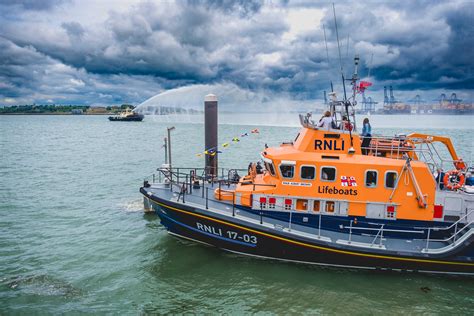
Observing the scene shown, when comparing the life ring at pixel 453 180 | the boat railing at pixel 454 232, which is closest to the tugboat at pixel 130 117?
the life ring at pixel 453 180

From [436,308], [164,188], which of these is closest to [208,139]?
[164,188]

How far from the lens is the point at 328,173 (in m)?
9.27

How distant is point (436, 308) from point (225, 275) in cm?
529

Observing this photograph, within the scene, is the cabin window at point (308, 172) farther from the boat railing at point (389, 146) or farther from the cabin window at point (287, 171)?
the boat railing at point (389, 146)

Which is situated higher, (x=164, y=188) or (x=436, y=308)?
(x=164, y=188)

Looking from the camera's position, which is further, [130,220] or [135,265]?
[130,220]

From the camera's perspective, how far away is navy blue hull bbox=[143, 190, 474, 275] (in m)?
8.66

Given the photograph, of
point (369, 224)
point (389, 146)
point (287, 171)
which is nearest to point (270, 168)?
point (287, 171)

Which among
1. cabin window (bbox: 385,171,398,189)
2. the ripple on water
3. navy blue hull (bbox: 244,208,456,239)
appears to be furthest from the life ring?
the ripple on water

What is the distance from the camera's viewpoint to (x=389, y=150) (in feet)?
32.6

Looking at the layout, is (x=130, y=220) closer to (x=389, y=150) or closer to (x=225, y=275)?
(x=225, y=275)

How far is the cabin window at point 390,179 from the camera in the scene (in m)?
9.07

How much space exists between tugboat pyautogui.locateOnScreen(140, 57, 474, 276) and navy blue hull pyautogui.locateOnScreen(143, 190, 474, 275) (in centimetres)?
3

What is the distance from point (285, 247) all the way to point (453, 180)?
5684mm
